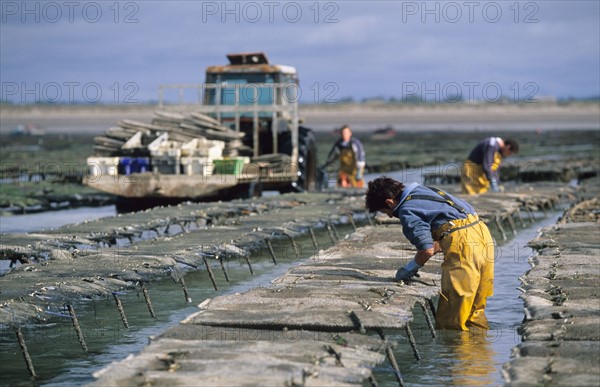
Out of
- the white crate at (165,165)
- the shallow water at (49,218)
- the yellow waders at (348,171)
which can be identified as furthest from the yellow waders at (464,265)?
the yellow waders at (348,171)

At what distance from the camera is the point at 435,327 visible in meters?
11.0

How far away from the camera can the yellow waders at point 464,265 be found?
1007cm

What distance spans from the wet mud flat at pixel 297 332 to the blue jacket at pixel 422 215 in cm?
61

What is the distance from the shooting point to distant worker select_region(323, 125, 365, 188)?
23766 mm

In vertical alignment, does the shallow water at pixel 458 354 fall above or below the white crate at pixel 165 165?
below

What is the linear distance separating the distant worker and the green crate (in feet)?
8.33

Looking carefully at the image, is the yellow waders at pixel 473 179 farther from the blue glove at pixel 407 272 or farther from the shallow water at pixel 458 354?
the blue glove at pixel 407 272

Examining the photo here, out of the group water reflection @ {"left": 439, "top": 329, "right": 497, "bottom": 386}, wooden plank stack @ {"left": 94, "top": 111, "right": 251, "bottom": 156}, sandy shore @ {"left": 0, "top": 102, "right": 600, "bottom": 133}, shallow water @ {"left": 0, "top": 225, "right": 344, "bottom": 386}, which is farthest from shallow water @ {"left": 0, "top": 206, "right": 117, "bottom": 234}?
sandy shore @ {"left": 0, "top": 102, "right": 600, "bottom": 133}

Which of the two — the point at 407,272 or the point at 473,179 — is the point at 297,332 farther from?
the point at 473,179

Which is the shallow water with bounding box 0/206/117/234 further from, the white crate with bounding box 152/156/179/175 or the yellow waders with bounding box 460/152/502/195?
the yellow waders with bounding box 460/152/502/195

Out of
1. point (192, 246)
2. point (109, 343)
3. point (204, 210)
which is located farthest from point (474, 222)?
point (204, 210)

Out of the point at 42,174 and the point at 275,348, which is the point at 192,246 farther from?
the point at 42,174

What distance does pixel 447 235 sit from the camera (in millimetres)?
10125

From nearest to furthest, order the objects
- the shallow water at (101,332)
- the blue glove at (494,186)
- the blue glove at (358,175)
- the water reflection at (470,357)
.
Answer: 1. the water reflection at (470,357)
2. the shallow water at (101,332)
3. the blue glove at (494,186)
4. the blue glove at (358,175)
